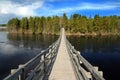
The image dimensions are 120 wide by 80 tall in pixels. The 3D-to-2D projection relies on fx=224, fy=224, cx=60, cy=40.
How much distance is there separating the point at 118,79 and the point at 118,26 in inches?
4895

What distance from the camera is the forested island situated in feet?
438

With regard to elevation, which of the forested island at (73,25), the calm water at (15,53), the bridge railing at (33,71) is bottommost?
the calm water at (15,53)

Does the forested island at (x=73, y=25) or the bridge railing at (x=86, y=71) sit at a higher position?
the forested island at (x=73, y=25)

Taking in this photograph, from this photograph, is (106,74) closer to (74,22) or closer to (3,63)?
(3,63)

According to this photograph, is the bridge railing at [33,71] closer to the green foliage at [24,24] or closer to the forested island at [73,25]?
the forested island at [73,25]

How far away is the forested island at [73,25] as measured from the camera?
134m

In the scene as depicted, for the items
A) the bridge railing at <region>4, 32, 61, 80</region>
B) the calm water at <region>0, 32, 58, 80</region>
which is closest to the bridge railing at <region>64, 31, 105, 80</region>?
the bridge railing at <region>4, 32, 61, 80</region>

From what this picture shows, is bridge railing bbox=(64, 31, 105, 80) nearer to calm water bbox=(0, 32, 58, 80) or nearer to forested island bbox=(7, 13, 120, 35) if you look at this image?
calm water bbox=(0, 32, 58, 80)

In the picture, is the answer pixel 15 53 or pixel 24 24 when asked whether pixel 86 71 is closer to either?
pixel 15 53

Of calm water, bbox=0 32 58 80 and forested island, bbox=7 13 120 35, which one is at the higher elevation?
forested island, bbox=7 13 120 35

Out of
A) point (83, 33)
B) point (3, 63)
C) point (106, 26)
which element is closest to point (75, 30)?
point (83, 33)

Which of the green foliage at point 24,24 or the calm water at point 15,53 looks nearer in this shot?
the calm water at point 15,53

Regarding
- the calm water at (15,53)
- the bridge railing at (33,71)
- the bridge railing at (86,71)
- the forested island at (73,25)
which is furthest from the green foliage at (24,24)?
the bridge railing at (86,71)

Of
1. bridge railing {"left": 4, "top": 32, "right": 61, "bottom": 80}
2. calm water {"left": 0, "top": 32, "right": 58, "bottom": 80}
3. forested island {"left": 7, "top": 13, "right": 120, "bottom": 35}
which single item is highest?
forested island {"left": 7, "top": 13, "right": 120, "bottom": 35}
